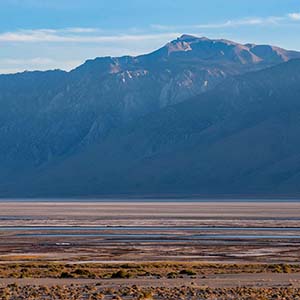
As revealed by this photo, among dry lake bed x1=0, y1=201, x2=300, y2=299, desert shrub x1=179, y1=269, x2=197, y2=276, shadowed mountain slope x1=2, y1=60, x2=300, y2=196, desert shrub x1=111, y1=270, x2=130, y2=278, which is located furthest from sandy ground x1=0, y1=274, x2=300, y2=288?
shadowed mountain slope x1=2, y1=60, x2=300, y2=196

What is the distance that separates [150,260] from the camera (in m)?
40.3

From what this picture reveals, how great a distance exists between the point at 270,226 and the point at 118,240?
61.2 ft

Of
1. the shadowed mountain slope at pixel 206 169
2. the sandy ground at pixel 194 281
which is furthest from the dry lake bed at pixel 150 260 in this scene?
the shadowed mountain slope at pixel 206 169

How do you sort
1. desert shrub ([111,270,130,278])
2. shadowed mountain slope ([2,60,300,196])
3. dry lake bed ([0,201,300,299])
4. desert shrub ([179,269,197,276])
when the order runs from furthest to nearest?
shadowed mountain slope ([2,60,300,196]), desert shrub ([179,269,197,276]), desert shrub ([111,270,130,278]), dry lake bed ([0,201,300,299])

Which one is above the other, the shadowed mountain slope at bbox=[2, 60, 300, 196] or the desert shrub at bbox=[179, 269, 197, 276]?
the shadowed mountain slope at bbox=[2, 60, 300, 196]

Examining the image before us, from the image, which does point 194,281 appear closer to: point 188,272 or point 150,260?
point 188,272

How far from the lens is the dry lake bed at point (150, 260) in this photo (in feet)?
89.6

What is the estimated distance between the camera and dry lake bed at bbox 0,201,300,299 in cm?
2730

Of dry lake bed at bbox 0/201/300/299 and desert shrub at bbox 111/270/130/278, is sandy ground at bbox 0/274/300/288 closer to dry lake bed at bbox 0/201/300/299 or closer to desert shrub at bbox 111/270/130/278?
dry lake bed at bbox 0/201/300/299

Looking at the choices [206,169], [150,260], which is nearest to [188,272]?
[150,260]

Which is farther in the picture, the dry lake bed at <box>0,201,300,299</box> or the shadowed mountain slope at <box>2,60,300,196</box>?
the shadowed mountain slope at <box>2,60,300,196</box>

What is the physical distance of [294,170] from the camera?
176 meters

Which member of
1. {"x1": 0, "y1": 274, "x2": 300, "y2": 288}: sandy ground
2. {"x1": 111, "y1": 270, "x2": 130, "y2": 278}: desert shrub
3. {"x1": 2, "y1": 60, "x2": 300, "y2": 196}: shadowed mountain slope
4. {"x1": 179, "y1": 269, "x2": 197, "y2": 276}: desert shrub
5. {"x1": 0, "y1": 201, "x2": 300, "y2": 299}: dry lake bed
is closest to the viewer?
{"x1": 0, "y1": 201, "x2": 300, "y2": 299}: dry lake bed

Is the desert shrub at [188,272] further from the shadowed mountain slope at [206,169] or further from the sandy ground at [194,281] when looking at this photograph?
the shadowed mountain slope at [206,169]
